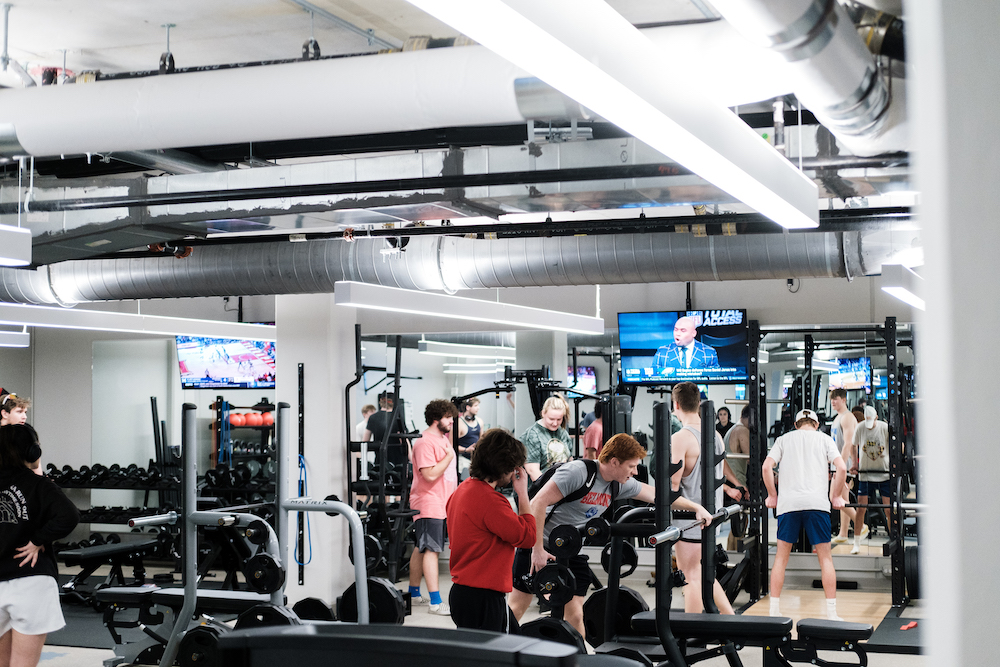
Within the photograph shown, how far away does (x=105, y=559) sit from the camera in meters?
7.69

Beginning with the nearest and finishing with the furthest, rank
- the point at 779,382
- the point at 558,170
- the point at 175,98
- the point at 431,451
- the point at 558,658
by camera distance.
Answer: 1. the point at 558,658
2. the point at 175,98
3. the point at 558,170
4. the point at 431,451
5. the point at 779,382

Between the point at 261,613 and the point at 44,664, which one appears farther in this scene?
the point at 44,664

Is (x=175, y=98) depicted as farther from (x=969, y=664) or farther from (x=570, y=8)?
(x=969, y=664)

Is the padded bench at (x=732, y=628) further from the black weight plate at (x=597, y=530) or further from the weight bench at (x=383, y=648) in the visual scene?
the weight bench at (x=383, y=648)

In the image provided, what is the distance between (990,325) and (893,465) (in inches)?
297

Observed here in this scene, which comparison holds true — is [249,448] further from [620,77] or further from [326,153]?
[620,77]

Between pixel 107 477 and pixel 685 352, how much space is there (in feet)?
20.3

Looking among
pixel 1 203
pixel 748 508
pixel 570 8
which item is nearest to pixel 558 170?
pixel 570 8

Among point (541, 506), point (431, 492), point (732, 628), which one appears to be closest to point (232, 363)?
point (431, 492)

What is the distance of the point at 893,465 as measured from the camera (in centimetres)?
786

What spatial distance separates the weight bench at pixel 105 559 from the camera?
7.46m

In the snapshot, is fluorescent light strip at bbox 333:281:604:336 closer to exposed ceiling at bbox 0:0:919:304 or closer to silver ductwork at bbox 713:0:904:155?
exposed ceiling at bbox 0:0:919:304

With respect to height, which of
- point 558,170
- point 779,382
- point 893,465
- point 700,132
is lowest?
point 893,465

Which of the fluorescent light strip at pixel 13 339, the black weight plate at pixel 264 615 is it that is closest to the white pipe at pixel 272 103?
the black weight plate at pixel 264 615
